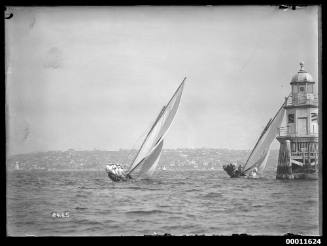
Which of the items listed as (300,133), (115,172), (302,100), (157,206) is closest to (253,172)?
(300,133)

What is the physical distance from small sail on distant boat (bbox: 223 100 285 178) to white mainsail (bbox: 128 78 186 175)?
→ 0.87 meters

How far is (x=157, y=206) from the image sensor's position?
328 inches

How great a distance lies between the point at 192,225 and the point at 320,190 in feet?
5.28

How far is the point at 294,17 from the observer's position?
828 centimetres

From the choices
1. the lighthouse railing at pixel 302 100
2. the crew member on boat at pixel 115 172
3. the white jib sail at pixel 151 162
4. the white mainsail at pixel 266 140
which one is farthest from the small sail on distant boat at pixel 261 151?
the crew member on boat at pixel 115 172

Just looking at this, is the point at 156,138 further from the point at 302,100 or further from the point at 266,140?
the point at 302,100

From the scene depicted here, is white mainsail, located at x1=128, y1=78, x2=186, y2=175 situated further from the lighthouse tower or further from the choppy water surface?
the lighthouse tower

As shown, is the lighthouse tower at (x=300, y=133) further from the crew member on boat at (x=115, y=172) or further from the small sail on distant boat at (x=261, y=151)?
the crew member on boat at (x=115, y=172)

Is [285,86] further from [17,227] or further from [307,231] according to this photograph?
[17,227]

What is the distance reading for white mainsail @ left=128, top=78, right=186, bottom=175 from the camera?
8.43 m

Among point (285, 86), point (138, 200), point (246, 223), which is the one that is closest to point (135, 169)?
point (138, 200)

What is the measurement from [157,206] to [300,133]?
1.97 metres

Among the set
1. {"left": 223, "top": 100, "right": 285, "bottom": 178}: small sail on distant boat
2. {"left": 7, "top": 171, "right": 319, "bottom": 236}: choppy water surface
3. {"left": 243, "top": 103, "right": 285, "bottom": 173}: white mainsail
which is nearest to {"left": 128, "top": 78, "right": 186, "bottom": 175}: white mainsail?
{"left": 7, "top": 171, "right": 319, "bottom": 236}: choppy water surface

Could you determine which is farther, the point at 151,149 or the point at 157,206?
the point at 151,149
